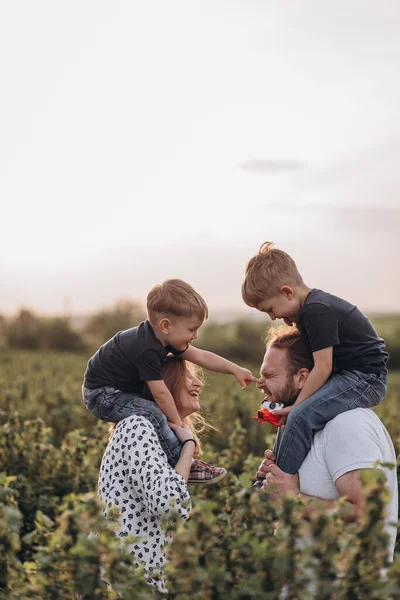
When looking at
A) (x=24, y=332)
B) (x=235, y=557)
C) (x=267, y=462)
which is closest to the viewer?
(x=235, y=557)

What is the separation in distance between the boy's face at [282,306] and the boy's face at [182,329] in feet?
1.29

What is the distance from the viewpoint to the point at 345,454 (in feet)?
9.43

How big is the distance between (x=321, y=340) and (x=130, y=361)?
934 mm

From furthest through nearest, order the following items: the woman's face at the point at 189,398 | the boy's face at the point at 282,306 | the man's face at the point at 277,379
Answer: the boy's face at the point at 282,306 < the woman's face at the point at 189,398 < the man's face at the point at 277,379

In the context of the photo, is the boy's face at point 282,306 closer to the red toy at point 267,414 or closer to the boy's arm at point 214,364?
the boy's arm at point 214,364

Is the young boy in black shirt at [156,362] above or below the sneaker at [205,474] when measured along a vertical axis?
above

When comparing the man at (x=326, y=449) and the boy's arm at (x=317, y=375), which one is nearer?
the man at (x=326, y=449)

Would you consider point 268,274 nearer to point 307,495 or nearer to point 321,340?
point 321,340

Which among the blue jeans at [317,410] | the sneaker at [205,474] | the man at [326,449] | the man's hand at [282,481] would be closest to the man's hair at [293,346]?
the man at [326,449]

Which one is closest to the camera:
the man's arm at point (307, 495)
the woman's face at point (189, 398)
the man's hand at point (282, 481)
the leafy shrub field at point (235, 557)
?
the leafy shrub field at point (235, 557)

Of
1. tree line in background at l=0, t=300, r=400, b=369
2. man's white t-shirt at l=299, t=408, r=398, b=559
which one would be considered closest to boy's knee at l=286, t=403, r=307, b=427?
man's white t-shirt at l=299, t=408, r=398, b=559

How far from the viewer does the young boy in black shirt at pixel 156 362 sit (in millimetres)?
3352

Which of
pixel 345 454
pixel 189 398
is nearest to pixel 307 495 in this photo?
pixel 345 454

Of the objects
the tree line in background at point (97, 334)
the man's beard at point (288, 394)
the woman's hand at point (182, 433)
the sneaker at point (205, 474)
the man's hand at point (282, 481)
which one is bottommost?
the tree line in background at point (97, 334)
